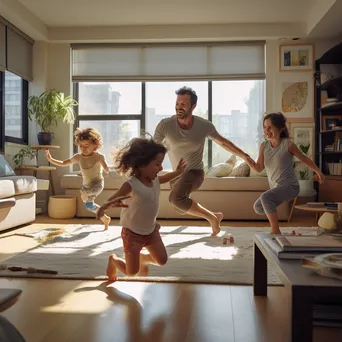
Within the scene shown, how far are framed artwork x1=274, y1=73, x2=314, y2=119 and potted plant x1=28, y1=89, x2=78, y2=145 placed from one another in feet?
9.75

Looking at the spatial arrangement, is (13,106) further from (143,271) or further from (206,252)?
(143,271)

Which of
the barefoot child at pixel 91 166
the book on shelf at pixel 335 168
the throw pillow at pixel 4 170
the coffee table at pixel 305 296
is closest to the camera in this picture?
the coffee table at pixel 305 296

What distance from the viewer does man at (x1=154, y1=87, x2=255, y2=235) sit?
340 centimetres

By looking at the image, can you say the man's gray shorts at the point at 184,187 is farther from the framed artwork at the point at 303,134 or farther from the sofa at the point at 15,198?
the framed artwork at the point at 303,134

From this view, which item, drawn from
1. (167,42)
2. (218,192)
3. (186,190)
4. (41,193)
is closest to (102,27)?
(167,42)

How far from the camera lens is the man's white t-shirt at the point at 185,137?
3.44 metres

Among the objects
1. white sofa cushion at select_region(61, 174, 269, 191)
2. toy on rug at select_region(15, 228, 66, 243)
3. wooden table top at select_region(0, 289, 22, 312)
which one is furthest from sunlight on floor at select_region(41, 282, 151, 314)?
white sofa cushion at select_region(61, 174, 269, 191)

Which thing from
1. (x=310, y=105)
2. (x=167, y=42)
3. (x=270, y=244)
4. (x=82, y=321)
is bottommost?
(x=82, y=321)

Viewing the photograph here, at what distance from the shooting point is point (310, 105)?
602 cm

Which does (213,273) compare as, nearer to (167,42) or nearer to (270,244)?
(270,244)

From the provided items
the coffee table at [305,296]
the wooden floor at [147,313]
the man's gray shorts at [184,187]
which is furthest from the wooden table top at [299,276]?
the man's gray shorts at [184,187]

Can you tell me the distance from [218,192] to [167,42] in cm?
244

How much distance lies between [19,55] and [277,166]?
4.12m

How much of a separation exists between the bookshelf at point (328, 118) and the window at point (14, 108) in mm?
4222
